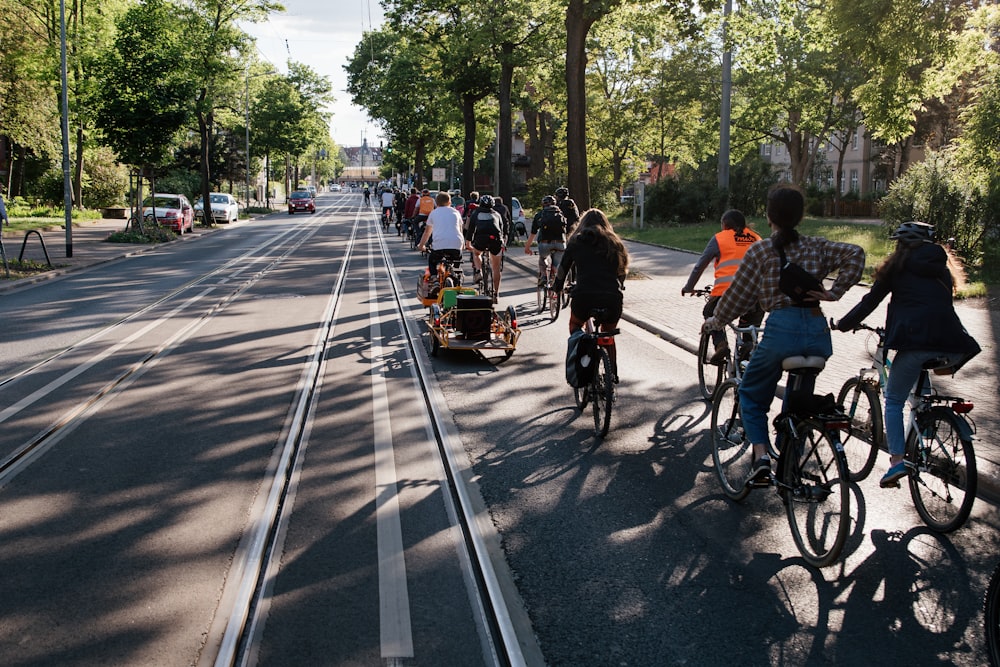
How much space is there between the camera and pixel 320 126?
3157 inches

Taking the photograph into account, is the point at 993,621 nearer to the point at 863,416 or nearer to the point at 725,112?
the point at 863,416

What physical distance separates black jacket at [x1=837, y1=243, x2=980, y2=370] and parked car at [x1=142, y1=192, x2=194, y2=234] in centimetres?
3240

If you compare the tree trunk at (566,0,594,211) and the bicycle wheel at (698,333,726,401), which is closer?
the bicycle wheel at (698,333,726,401)

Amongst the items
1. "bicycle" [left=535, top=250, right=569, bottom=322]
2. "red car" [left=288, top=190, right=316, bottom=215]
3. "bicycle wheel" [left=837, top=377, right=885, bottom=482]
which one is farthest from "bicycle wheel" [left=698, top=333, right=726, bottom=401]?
"red car" [left=288, top=190, right=316, bottom=215]

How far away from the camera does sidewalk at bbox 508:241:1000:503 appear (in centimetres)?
704

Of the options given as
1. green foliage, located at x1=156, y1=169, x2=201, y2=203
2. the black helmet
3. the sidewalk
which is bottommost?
the sidewalk

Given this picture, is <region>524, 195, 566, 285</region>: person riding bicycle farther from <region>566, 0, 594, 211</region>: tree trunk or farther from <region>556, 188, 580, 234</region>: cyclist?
<region>566, 0, 594, 211</region>: tree trunk

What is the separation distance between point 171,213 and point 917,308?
34.7 m

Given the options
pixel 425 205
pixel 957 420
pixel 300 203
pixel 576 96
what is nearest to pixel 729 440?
pixel 957 420

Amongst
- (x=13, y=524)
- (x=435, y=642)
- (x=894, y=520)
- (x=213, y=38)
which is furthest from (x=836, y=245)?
(x=213, y=38)

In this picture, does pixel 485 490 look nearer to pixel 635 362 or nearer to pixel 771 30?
pixel 635 362

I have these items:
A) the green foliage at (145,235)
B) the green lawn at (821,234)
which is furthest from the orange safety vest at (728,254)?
the green foliage at (145,235)

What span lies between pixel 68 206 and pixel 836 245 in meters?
22.7

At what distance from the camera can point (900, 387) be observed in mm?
5414
